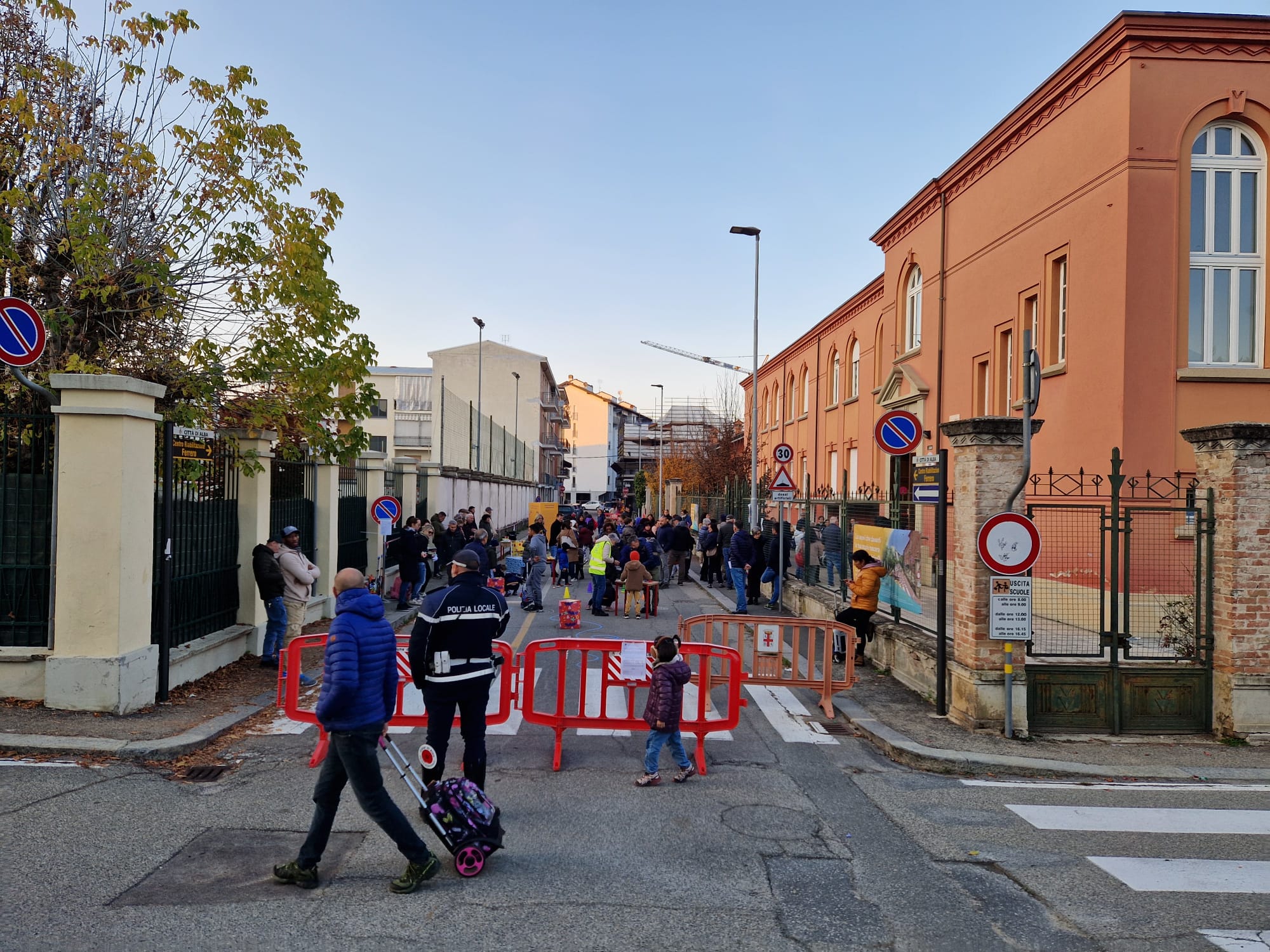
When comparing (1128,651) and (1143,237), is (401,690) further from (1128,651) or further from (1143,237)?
(1143,237)

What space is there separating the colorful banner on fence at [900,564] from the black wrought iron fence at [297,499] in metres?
8.53

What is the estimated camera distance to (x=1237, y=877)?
218 inches

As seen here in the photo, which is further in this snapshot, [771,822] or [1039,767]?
[1039,767]

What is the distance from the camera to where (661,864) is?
5.51 meters

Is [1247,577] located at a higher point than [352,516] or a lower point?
lower

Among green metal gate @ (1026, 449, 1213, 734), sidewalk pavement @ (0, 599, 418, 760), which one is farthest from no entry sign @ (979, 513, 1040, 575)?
sidewalk pavement @ (0, 599, 418, 760)

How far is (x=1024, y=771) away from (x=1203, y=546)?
11.1 ft

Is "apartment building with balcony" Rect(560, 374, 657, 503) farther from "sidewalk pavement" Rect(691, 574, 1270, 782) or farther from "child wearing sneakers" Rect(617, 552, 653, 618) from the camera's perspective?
"sidewalk pavement" Rect(691, 574, 1270, 782)

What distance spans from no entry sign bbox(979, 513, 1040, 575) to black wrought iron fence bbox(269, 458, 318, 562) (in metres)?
9.28

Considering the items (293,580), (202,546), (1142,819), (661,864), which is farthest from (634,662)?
(202,546)

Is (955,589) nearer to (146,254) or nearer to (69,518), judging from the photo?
(69,518)

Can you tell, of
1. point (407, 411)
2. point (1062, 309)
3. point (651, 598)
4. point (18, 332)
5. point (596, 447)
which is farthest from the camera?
point (596, 447)

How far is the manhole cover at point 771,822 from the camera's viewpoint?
6164mm

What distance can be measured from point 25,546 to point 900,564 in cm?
1015
